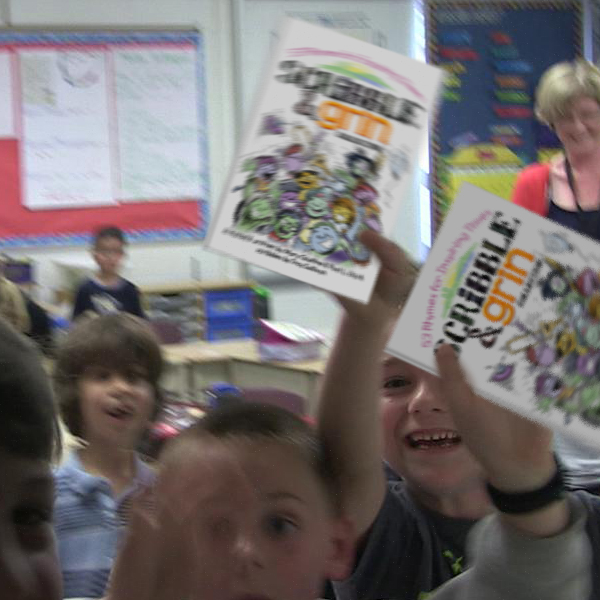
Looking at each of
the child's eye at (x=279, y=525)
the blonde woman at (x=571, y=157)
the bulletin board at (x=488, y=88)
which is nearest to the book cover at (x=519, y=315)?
the child's eye at (x=279, y=525)

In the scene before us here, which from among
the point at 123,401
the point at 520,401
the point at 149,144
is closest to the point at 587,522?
the point at 520,401

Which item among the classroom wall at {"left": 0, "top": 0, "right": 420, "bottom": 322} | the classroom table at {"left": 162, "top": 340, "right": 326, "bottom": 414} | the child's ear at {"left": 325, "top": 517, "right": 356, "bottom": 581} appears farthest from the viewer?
the classroom wall at {"left": 0, "top": 0, "right": 420, "bottom": 322}

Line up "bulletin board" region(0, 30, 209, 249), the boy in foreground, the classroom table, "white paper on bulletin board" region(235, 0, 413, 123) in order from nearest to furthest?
1. the boy in foreground
2. the classroom table
3. "bulletin board" region(0, 30, 209, 249)
4. "white paper on bulletin board" region(235, 0, 413, 123)

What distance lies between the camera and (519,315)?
58cm

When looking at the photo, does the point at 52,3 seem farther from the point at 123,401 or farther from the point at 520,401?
the point at 520,401

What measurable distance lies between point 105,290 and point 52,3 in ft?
5.71

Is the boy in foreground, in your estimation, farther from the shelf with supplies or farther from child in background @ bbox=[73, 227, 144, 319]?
the shelf with supplies

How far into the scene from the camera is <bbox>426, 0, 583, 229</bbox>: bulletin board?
5.28 meters

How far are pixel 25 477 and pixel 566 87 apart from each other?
5.23 feet

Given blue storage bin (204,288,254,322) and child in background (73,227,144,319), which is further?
blue storage bin (204,288,254,322)

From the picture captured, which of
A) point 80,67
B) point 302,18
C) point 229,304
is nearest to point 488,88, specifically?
point 302,18

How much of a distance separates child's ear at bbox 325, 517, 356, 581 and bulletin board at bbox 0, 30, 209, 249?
14.5 ft

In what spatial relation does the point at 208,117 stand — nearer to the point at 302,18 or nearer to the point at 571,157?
the point at 302,18

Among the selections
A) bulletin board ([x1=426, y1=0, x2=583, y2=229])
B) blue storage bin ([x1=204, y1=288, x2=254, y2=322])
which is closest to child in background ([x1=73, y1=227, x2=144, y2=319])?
blue storage bin ([x1=204, y1=288, x2=254, y2=322])
